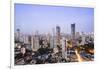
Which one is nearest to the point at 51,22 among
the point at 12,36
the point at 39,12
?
the point at 39,12

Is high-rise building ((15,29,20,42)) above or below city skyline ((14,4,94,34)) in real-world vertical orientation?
below

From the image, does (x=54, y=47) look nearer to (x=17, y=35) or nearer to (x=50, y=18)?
(x=50, y=18)

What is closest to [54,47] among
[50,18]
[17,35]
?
[50,18]

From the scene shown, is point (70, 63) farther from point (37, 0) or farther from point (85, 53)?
point (37, 0)

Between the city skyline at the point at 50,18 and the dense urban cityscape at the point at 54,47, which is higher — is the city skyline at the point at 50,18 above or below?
above

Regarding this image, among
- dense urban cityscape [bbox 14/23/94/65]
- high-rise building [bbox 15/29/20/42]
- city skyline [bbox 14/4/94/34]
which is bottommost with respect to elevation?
dense urban cityscape [bbox 14/23/94/65]

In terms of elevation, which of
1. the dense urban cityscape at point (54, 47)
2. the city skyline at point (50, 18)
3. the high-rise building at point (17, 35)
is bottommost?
the dense urban cityscape at point (54, 47)
